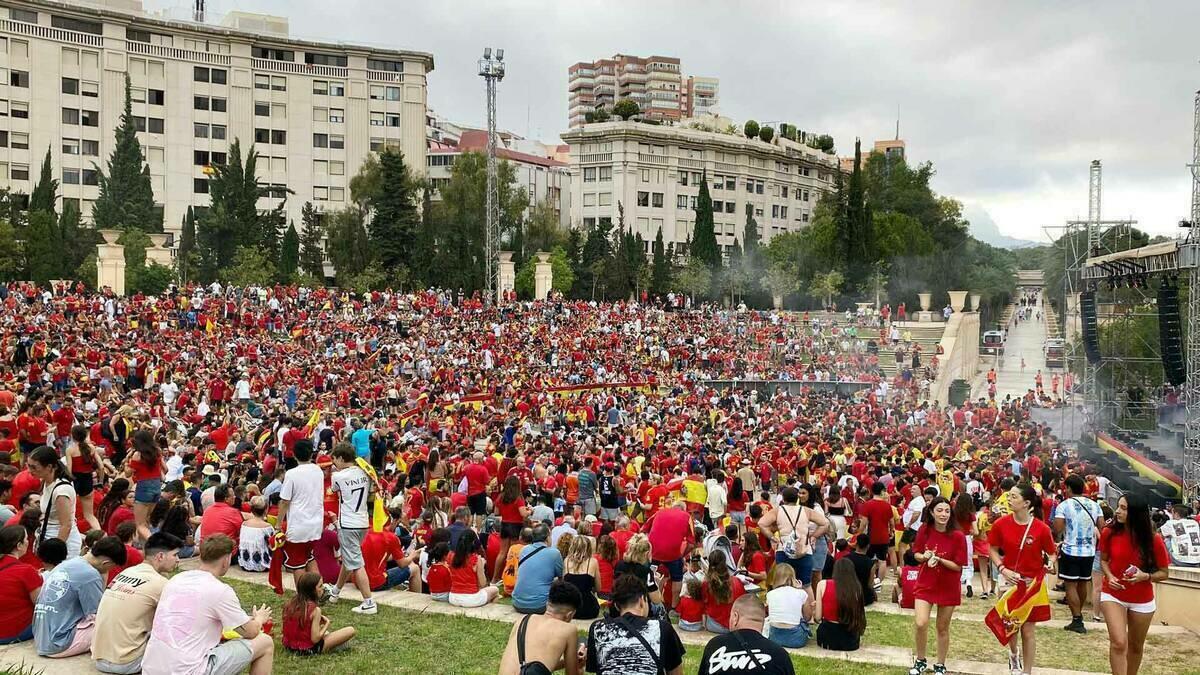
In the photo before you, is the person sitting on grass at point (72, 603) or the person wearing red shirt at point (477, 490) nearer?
the person sitting on grass at point (72, 603)

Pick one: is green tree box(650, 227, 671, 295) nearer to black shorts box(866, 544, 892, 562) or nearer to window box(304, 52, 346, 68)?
window box(304, 52, 346, 68)

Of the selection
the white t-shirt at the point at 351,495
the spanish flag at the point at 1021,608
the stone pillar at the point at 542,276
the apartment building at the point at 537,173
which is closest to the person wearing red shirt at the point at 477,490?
the white t-shirt at the point at 351,495

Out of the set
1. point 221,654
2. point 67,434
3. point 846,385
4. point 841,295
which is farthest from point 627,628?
point 841,295

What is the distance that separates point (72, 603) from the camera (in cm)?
720

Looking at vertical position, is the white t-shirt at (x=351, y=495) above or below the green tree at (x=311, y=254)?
below

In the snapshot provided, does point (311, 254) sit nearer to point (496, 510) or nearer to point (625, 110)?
point (625, 110)

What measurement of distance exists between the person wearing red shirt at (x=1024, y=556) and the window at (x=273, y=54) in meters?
75.3

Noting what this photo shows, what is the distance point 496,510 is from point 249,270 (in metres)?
42.8

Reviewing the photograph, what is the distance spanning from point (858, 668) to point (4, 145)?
242 ft

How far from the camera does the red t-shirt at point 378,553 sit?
976cm

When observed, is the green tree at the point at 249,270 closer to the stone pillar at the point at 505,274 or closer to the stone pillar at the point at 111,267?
the stone pillar at the point at 111,267

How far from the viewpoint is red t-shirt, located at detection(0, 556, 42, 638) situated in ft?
24.1

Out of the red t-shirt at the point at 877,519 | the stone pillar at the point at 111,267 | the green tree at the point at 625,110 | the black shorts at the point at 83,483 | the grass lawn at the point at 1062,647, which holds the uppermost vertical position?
the green tree at the point at 625,110

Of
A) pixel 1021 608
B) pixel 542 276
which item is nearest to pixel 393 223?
pixel 542 276
